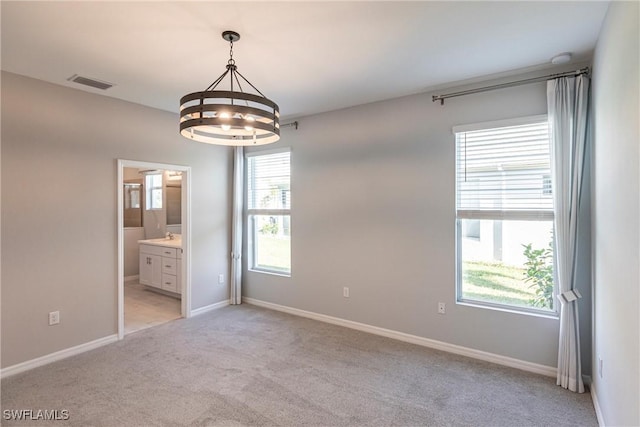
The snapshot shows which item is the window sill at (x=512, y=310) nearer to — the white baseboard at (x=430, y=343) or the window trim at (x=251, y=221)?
the white baseboard at (x=430, y=343)

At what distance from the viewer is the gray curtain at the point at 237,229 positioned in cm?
498

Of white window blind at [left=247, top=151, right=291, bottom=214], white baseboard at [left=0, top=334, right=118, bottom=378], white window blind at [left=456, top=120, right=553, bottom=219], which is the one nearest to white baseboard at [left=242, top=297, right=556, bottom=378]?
white window blind at [left=456, top=120, right=553, bottom=219]

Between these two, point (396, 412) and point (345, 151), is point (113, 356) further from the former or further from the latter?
point (345, 151)

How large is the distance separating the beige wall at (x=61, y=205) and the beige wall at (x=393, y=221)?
2.07m

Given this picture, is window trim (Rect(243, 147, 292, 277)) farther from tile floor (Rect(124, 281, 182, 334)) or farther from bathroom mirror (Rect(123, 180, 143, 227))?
bathroom mirror (Rect(123, 180, 143, 227))

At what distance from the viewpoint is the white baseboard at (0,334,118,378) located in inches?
116

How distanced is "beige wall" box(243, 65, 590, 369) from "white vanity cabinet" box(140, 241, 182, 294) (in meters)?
1.80

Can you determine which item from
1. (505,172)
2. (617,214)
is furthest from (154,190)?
(617,214)

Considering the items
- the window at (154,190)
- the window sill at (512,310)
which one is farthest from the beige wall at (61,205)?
the window sill at (512,310)

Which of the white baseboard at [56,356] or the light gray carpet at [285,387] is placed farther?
the white baseboard at [56,356]

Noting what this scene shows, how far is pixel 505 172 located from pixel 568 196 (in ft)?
1.86

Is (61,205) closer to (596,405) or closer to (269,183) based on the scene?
(269,183)

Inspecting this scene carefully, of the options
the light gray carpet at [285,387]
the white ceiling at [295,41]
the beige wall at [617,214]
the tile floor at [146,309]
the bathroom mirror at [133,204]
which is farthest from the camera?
the bathroom mirror at [133,204]

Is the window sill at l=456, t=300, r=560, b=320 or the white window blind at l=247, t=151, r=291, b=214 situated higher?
the white window blind at l=247, t=151, r=291, b=214
